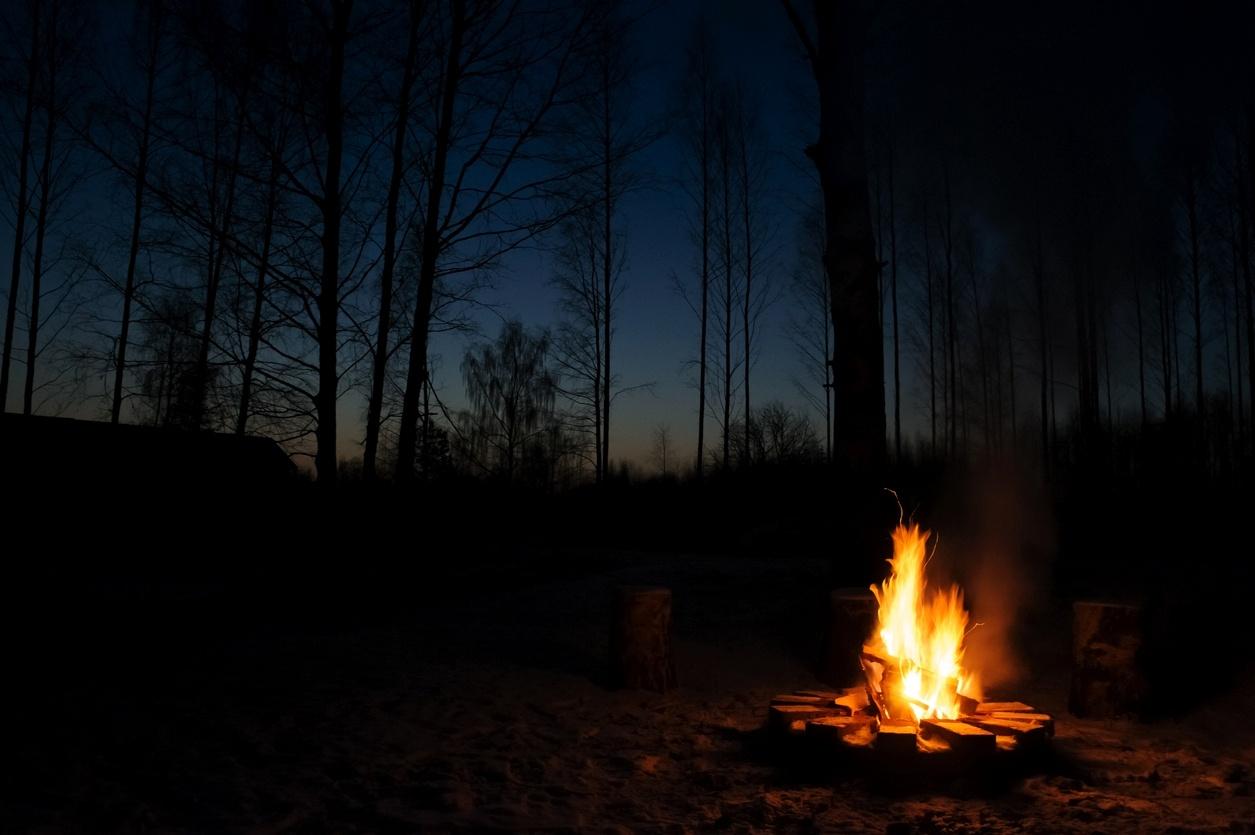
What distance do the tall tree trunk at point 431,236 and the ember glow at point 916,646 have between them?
239 inches

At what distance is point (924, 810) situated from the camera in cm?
383

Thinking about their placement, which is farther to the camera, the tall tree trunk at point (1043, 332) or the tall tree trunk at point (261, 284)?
the tall tree trunk at point (1043, 332)

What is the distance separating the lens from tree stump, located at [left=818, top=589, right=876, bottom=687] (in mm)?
6039

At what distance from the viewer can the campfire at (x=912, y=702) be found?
412 cm

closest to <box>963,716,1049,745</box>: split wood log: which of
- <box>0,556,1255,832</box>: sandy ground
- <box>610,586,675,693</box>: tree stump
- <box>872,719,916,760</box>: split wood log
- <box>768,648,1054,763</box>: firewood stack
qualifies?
<box>768,648,1054,763</box>: firewood stack

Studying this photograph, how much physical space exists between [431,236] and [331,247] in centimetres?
133

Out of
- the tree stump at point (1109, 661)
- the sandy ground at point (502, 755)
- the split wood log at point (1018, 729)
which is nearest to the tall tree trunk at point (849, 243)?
the sandy ground at point (502, 755)

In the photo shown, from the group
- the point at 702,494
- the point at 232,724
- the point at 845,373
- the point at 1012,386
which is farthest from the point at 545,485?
the point at 232,724

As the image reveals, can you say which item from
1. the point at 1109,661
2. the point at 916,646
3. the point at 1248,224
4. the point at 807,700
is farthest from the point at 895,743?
the point at 1248,224

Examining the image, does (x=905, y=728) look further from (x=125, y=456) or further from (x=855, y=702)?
(x=125, y=456)

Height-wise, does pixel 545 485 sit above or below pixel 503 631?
above

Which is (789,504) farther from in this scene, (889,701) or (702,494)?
(889,701)

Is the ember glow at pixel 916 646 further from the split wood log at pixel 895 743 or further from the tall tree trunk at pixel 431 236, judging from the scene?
the tall tree trunk at pixel 431 236

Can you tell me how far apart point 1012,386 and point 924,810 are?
25.4 metres
